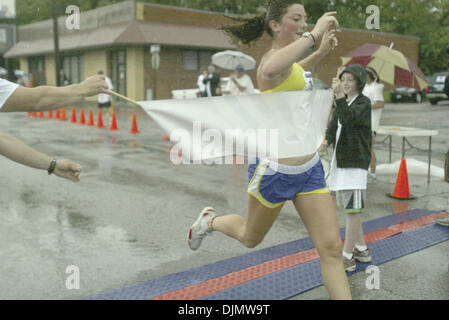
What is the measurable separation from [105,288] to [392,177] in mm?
5852

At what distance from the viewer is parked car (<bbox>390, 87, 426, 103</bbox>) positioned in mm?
32438


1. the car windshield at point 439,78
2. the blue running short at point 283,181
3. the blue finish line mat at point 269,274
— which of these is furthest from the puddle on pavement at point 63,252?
the car windshield at point 439,78

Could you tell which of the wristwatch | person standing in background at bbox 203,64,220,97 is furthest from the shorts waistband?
person standing in background at bbox 203,64,220,97

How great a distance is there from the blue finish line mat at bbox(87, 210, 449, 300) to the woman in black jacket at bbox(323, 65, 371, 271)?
21 centimetres

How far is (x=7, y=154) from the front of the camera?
246 centimetres

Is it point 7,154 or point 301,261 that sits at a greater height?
point 7,154

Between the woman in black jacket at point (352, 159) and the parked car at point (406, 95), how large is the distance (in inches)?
1189

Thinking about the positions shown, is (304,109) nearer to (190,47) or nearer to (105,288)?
(105,288)

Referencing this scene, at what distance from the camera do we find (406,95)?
3288cm

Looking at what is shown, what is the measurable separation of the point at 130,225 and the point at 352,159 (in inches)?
102

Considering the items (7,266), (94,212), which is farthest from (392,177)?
(7,266)
